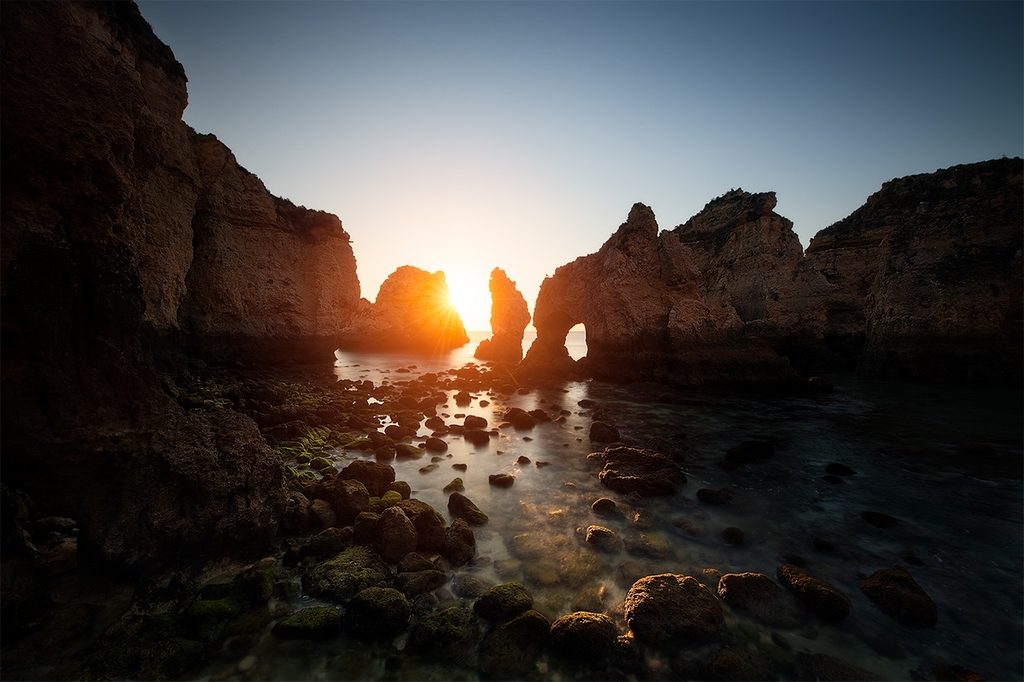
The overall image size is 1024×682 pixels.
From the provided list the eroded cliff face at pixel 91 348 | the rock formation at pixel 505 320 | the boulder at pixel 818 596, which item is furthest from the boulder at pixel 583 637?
the rock formation at pixel 505 320

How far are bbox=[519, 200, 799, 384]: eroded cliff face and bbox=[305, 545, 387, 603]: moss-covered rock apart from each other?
62.1ft

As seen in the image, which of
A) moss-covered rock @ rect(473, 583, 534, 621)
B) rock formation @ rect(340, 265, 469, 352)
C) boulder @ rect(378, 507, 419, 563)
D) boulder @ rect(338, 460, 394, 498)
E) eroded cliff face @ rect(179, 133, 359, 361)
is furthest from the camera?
rock formation @ rect(340, 265, 469, 352)

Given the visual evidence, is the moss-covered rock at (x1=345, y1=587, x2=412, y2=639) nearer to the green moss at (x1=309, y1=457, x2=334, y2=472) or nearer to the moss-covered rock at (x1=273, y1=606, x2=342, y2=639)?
the moss-covered rock at (x1=273, y1=606, x2=342, y2=639)

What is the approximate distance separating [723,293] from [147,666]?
115 feet

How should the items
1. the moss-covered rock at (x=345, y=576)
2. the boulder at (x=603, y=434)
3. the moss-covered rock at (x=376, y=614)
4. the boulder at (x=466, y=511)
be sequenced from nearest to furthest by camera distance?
the moss-covered rock at (x=376, y=614) → the moss-covered rock at (x=345, y=576) → the boulder at (x=466, y=511) → the boulder at (x=603, y=434)

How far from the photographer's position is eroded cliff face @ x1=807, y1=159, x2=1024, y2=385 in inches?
774

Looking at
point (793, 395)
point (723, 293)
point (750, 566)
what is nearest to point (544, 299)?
point (723, 293)

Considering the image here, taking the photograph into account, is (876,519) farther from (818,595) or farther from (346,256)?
(346,256)

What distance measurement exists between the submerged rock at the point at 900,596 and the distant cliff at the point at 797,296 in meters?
15.8

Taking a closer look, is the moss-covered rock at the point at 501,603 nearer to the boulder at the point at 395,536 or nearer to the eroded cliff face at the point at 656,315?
the boulder at the point at 395,536

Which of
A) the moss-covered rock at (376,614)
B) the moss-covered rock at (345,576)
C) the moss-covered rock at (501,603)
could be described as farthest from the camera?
the moss-covered rock at (345,576)

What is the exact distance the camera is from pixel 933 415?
14469 millimetres

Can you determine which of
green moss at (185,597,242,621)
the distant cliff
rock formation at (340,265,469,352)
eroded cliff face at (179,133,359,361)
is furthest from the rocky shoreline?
rock formation at (340,265,469,352)

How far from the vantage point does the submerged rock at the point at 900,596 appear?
420 cm
